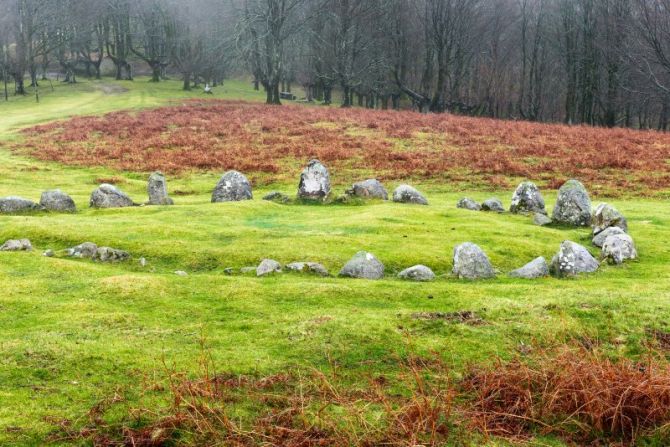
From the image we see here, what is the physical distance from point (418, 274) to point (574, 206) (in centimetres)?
700

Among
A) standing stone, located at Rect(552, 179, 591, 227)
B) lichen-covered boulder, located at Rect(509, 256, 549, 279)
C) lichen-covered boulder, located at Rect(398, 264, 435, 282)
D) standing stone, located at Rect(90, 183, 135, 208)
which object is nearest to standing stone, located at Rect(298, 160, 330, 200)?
standing stone, located at Rect(90, 183, 135, 208)

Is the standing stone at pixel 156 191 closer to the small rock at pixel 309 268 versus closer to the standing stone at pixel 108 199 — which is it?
the standing stone at pixel 108 199

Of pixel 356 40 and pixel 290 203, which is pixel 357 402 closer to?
pixel 290 203

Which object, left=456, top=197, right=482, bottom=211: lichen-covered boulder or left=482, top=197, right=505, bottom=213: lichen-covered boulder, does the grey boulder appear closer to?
left=456, top=197, right=482, bottom=211: lichen-covered boulder

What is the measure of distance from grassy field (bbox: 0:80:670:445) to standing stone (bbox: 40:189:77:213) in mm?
2152

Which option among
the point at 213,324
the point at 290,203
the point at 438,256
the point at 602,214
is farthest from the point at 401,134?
the point at 213,324

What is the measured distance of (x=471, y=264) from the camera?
10602 millimetres

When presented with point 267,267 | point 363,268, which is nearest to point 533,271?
point 363,268

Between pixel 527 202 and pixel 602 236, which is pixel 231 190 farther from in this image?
pixel 602 236

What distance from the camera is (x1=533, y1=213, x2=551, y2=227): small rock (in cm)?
1581

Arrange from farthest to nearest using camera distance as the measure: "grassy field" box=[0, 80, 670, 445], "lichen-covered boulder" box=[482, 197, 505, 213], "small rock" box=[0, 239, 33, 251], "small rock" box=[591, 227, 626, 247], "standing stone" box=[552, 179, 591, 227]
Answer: "lichen-covered boulder" box=[482, 197, 505, 213] < "standing stone" box=[552, 179, 591, 227] < "small rock" box=[591, 227, 626, 247] < "small rock" box=[0, 239, 33, 251] < "grassy field" box=[0, 80, 670, 445]

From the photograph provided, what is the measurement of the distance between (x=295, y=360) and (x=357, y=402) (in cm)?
122

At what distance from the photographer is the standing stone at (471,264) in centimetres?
1056

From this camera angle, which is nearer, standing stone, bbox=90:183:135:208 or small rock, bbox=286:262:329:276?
small rock, bbox=286:262:329:276
